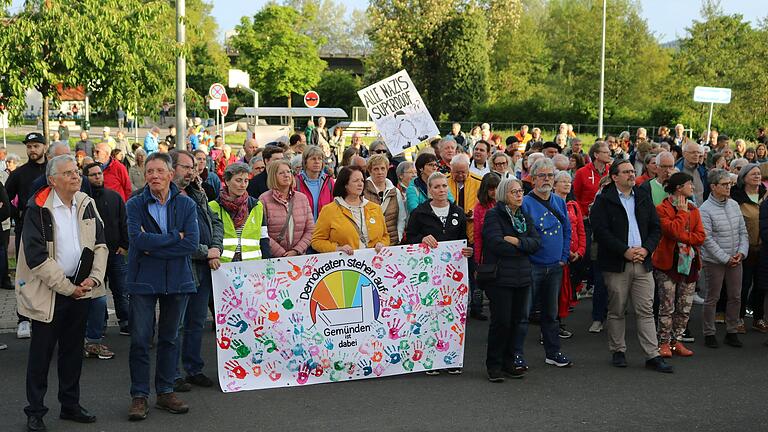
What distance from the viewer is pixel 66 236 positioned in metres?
6.75

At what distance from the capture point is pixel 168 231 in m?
6.91

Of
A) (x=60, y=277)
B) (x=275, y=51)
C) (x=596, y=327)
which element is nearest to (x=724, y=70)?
(x=275, y=51)

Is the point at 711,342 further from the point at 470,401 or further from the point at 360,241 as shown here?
the point at 360,241

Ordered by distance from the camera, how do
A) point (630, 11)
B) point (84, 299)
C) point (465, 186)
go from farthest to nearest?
1. point (630, 11)
2. point (465, 186)
3. point (84, 299)

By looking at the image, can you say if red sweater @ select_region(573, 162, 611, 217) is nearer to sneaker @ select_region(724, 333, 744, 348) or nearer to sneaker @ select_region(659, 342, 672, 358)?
sneaker @ select_region(724, 333, 744, 348)

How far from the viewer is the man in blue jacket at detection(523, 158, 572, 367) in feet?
27.7

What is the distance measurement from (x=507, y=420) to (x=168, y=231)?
2.93 metres

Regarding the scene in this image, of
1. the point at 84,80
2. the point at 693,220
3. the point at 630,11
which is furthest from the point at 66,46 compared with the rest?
the point at 630,11

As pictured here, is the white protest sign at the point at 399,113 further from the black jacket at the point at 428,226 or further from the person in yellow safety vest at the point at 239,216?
the person in yellow safety vest at the point at 239,216

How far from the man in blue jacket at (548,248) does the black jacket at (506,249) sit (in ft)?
1.01

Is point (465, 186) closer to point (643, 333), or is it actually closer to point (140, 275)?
point (643, 333)

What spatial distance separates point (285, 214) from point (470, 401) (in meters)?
2.56

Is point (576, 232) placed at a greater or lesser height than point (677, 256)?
greater

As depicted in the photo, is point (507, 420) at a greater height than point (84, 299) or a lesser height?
lesser
